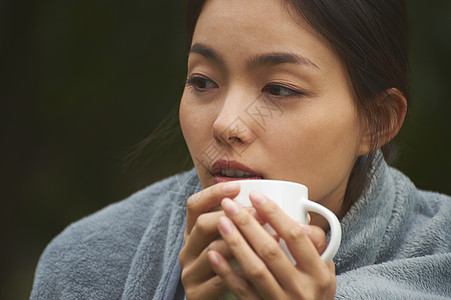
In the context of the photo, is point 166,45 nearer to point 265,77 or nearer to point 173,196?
point 173,196

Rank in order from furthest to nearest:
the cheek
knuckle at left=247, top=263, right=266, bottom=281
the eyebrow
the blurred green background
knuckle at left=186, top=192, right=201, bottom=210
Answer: the blurred green background < the cheek < the eyebrow < knuckle at left=186, top=192, right=201, bottom=210 < knuckle at left=247, top=263, right=266, bottom=281

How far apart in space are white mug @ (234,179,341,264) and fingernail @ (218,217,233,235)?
0.06 m

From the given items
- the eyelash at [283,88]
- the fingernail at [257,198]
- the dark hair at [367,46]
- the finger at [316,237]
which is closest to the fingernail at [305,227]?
the finger at [316,237]

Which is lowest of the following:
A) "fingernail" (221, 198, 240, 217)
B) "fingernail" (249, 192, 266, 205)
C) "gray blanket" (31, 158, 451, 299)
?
"gray blanket" (31, 158, 451, 299)

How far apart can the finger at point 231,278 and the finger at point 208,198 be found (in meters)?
0.12

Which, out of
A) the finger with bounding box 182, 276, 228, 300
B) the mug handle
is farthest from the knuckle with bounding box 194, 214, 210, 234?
the mug handle

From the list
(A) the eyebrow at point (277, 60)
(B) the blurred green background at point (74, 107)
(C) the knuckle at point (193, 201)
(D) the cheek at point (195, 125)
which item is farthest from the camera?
(B) the blurred green background at point (74, 107)

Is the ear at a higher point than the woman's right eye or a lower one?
lower

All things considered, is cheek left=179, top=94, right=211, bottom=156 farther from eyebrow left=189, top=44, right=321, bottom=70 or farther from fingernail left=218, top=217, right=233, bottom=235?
fingernail left=218, top=217, right=233, bottom=235

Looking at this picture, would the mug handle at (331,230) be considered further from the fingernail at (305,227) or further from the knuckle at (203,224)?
the knuckle at (203,224)

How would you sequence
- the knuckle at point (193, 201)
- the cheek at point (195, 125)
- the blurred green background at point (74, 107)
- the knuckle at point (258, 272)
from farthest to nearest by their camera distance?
the blurred green background at point (74, 107), the cheek at point (195, 125), the knuckle at point (193, 201), the knuckle at point (258, 272)

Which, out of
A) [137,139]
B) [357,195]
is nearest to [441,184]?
[357,195]

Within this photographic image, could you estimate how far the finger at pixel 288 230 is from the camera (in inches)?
42.4

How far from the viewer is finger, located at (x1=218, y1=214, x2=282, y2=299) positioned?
3.50ft
